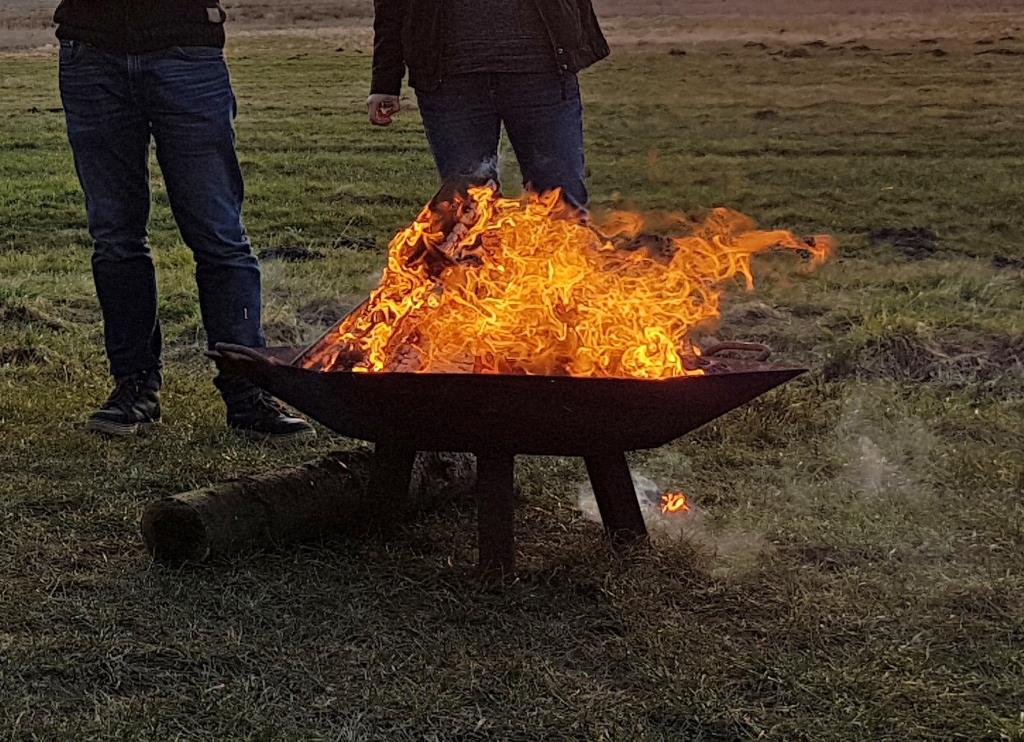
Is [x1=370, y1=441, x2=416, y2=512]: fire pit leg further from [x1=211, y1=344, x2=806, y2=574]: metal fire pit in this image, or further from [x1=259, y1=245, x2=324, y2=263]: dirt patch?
[x1=259, y1=245, x2=324, y2=263]: dirt patch

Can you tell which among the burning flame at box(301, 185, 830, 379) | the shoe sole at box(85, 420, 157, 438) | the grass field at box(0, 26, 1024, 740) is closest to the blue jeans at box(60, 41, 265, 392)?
the shoe sole at box(85, 420, 157, 438)

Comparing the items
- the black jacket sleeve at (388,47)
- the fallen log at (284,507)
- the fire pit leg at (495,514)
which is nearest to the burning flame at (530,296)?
the fire pit leg at (495,514)

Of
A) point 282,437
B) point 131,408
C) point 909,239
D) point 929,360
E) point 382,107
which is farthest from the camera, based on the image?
point 909,239

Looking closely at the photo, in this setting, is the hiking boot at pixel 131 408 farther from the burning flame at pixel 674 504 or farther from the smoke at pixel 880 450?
the smoke at pixel 880 450

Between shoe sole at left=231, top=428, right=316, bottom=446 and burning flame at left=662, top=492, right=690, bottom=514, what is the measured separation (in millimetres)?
1281

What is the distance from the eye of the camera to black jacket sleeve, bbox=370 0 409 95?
3959 mm

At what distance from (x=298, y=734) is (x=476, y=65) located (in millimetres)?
2162

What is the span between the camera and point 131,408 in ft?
14.6

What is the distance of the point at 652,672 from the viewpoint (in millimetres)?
2672

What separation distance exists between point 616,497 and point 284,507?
0.87m

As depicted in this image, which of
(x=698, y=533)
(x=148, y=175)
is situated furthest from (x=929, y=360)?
(x=148, y=175)

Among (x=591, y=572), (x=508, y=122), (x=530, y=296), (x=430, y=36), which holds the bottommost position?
(x=591, y=572)

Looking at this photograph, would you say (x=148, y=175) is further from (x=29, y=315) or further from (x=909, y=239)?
(x=909, y=239)

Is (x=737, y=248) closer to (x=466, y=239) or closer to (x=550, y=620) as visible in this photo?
(x=466, y=239)
